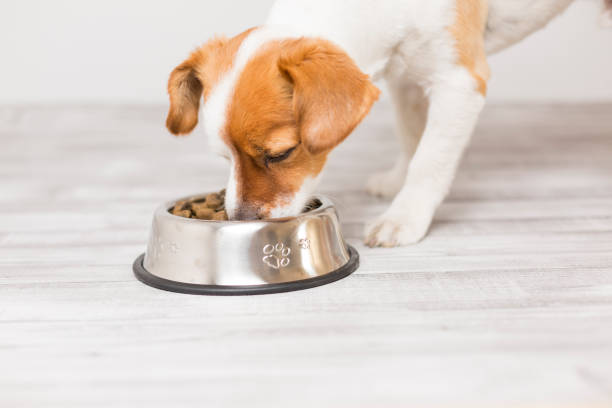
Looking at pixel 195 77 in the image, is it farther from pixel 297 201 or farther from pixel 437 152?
pixel 437 152

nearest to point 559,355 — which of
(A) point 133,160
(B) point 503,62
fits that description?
(A) point 133,160

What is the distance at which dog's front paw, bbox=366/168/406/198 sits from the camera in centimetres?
276

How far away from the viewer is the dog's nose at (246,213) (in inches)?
69.6

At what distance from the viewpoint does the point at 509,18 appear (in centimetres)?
251

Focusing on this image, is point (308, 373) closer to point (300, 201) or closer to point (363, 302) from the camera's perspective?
point (363, 302)

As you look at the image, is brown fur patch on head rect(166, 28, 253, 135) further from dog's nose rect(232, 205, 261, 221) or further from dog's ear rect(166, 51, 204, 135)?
dog's nose rect(232, 205, 261, 221)

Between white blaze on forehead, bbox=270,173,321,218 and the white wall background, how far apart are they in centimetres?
323

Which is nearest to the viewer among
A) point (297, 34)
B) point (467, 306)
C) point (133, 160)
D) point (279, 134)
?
point (467, 306)

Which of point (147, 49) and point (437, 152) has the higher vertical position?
point (437, 152)

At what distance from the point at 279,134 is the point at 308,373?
0.68 meters

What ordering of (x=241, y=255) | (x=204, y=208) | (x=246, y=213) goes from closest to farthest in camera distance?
(x=241, y=255)
(x=246, y=213)
(x=204, y=208)

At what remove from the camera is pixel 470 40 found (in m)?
2.14

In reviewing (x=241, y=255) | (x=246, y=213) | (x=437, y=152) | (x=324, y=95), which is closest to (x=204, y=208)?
(x=246, y=213)

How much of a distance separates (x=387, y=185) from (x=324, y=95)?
3.72ft
